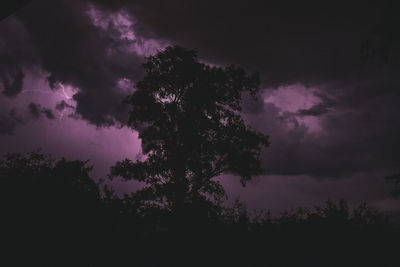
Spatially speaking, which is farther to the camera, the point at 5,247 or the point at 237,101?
the point at 237,101

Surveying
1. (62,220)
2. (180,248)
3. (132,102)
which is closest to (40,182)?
(62,220)

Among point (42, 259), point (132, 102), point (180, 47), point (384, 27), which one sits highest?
point (180, 47)

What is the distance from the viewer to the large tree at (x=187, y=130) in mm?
19953

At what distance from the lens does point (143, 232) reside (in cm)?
816

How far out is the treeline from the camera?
20.8 feet

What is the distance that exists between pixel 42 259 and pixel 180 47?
56.6 feet

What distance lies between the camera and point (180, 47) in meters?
20.9

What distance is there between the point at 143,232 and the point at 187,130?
40.1 ft

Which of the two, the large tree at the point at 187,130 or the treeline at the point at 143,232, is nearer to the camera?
the treeline at the point at 143,232

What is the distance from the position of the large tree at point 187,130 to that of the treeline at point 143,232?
1027 centimetres

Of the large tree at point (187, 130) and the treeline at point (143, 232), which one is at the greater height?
the large tree at point (187, 130)

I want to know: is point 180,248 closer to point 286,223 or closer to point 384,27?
point 286,223

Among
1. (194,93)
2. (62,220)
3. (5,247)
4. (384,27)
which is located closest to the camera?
(5,247)

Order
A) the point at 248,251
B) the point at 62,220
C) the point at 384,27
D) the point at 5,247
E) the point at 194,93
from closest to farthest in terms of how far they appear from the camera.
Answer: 1. the point at 5,247
2. the point at 62,220
3. the point at 248,251
4. the point at 384,27
5. the point at 194,93
